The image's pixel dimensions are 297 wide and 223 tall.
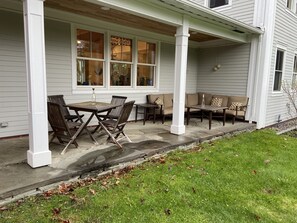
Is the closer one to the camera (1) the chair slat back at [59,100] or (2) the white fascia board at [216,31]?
(1) the chair slat back at [59,100]

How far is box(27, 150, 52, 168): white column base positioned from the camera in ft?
10.3

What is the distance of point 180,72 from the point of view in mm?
5156

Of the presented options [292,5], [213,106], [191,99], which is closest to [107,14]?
[213,106]

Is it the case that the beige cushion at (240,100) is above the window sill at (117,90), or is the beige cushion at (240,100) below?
below

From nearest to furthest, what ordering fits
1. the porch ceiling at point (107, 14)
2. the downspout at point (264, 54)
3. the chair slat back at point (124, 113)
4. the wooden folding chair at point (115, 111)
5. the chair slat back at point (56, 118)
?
the chair slat back at point (56, 118)
the chair slat back at point (124, 113)
the porch ceiling at point (107, 14)
the wooden folding chair at point (115, 111)
the downspout at point (264, 54)

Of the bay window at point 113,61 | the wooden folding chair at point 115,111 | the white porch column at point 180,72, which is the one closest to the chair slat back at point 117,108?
the wooden folding chair at point 115,111

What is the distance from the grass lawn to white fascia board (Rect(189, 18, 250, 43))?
10.2 ft

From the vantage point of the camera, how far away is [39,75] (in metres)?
3.07

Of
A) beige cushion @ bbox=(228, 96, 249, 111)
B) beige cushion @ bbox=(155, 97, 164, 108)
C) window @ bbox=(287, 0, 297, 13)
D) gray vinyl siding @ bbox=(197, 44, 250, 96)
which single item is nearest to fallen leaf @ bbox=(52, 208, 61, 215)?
beige cushion @ bbox=(155, 97, 164, 108)

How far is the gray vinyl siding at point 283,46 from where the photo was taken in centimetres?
709

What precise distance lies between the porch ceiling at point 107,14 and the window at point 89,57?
52cm

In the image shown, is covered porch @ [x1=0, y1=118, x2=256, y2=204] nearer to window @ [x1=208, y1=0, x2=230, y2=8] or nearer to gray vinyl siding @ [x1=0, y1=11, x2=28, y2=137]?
gray vinyl siding @ [x1=0, y1=11, x2=28, y2=137]

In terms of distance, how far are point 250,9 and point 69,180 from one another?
23.7ft

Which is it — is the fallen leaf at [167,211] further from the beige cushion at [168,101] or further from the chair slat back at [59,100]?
the beige cushion at [168,101]
